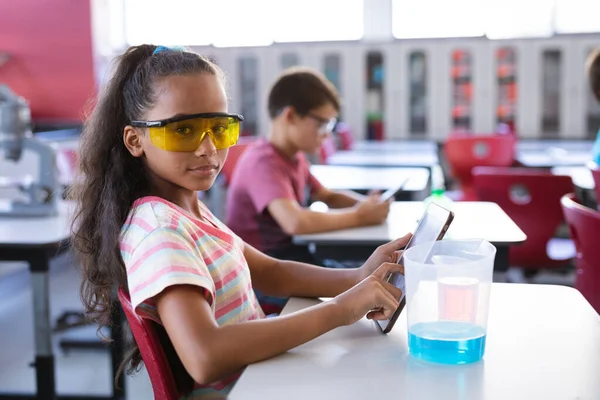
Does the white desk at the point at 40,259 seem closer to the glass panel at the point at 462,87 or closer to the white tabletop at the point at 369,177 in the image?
the white tabletop at the point at 369,177

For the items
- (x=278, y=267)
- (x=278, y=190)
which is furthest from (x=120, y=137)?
(x=278, y=190)

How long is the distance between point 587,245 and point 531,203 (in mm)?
1215

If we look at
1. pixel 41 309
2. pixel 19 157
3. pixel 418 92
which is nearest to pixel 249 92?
pixel 418 92

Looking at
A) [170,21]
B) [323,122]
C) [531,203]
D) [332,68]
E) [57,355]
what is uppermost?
[170,21]

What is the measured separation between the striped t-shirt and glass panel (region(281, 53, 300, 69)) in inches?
218

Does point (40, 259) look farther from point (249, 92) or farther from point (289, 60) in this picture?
point (249, 92)

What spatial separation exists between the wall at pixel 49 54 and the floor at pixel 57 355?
3.01 meters

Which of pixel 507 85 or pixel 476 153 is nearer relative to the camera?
pixel 476 153

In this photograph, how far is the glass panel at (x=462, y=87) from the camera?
256 inches

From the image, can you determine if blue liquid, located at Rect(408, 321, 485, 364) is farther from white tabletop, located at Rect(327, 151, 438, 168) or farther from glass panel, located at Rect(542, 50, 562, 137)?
glass panel, located at Rect(542, 50, 562, 137)

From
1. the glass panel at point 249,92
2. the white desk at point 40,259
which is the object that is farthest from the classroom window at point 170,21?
the white desk at point 40,259

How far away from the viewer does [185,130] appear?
1.26 m

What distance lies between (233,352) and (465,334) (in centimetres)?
36

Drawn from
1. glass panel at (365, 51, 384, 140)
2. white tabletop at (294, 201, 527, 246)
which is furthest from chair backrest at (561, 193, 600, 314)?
glass panel at (365, 51, 384, 140)
